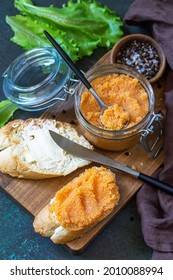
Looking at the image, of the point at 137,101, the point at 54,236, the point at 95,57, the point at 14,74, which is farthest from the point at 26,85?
the point at 54,236

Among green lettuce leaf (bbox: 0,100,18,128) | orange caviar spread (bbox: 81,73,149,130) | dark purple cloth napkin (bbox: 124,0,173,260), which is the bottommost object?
dark purple cloth napkin (bbox: 124,0,173,260)

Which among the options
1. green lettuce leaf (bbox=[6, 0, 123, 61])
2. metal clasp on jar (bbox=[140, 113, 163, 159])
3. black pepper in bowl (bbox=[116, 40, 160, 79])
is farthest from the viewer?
green lettuce leaf (bbox=[6, 0, 123, 61])

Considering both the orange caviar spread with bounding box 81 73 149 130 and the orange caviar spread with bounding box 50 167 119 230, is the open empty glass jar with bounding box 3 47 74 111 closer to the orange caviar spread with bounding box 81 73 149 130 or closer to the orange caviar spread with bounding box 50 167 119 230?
the orange caviar spread with bounding box 81 73 149 130

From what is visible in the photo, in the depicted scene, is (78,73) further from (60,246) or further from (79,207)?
(60,246)

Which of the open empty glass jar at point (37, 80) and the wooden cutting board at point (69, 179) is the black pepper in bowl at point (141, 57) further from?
the wooden cutting board at point (69, 179)

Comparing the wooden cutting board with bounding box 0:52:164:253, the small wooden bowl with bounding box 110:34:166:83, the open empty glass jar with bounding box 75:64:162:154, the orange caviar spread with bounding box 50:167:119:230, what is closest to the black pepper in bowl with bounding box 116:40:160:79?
the small wooden bowl with bounding box 110:34:166:83

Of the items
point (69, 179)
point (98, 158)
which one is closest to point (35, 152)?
point (69, 179)
